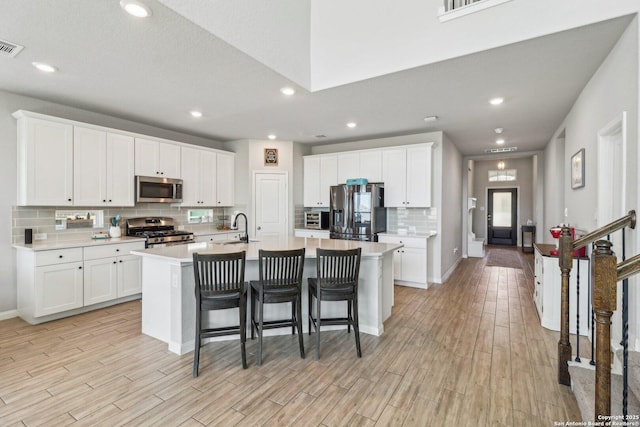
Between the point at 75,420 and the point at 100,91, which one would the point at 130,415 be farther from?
the point at 100,91

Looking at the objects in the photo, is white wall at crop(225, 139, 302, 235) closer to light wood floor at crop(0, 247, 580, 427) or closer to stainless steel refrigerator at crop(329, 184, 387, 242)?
stainless steel refrigerator at crop(329, 184, 387, 242)

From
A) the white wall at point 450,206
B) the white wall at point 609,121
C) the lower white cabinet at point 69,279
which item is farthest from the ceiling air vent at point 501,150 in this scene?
the lower white cabinet at point 69,279

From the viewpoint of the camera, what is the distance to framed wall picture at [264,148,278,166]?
6.17 m

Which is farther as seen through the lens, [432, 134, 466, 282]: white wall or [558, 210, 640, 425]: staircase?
[432, 134, 466, 282]: white wall

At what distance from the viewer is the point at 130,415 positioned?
2002mm

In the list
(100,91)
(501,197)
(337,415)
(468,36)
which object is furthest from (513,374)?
(501,197)

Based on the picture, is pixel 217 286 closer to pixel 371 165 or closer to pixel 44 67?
pixel 44 67

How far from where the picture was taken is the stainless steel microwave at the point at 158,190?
4.61 m

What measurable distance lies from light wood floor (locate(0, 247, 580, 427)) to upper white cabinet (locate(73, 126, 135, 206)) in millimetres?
1640

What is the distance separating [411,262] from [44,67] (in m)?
5.19

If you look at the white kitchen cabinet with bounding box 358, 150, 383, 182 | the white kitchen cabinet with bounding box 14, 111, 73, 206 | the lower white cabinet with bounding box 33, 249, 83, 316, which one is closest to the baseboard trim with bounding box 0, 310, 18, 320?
the lower white cabinet with bounding box 33, 249, 83, 316

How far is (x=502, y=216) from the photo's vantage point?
1059 cm

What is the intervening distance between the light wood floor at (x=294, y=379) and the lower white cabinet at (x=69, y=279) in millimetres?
216

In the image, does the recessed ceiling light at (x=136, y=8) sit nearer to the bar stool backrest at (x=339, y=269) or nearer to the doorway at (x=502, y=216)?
the bar stool backrest at (x=339, y=269)
